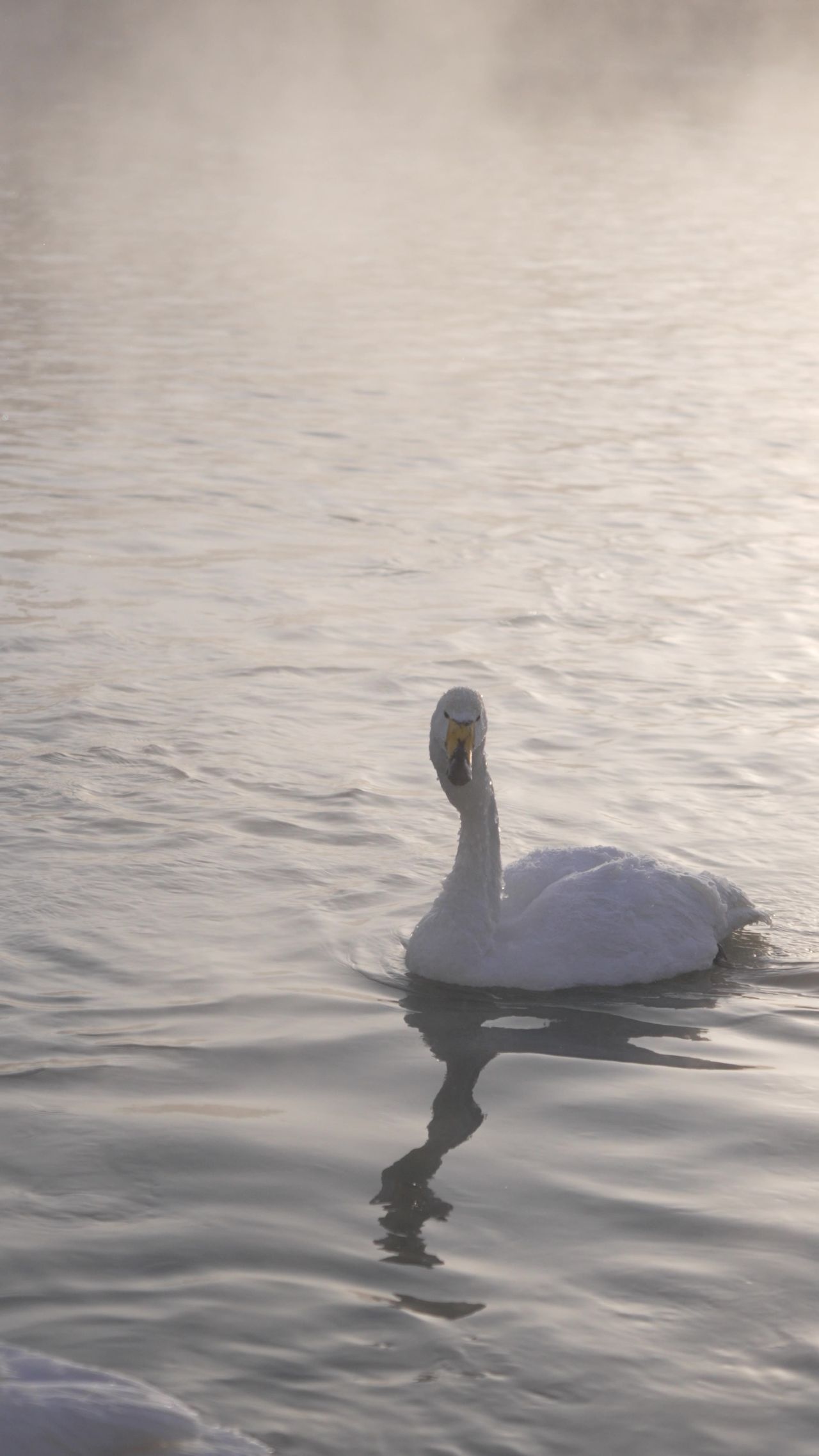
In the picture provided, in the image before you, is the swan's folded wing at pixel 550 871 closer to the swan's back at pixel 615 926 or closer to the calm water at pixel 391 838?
the swan's back at pixel 615 926

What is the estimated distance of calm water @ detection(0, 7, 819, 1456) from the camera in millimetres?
5504

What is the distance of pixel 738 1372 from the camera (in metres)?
5.37

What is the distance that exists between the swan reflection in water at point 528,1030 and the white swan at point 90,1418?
159cm

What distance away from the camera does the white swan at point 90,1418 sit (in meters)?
4.64

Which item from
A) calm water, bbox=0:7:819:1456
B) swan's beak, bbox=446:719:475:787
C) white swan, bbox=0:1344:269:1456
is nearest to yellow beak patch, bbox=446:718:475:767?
swan's beak, bbox=446:719:475:787

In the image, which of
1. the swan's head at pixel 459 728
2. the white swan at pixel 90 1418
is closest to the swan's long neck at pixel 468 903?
the swan's head at pixel 459 728

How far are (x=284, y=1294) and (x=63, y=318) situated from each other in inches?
805

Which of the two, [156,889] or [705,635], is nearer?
[156,889]

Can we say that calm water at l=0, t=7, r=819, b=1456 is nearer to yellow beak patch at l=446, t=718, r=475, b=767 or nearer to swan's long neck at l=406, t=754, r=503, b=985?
swan's long neck at l=406, t=754, r=503, b=985

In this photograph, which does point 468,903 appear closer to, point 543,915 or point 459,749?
point 543,915

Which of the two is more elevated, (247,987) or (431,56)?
(431,56)

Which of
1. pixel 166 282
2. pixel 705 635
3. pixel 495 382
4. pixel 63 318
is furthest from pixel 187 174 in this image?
pixel 705 635

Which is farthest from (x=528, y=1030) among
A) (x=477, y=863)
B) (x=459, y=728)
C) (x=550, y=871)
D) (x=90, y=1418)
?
(x=90, y=1418)

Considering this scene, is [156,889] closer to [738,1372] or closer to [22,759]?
[22,759]
